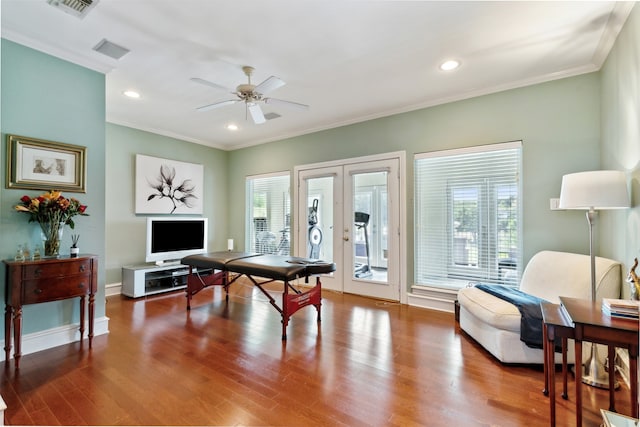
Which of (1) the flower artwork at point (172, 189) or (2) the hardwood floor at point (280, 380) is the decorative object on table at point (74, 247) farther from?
(1) the flower artwork at point (172, 189)

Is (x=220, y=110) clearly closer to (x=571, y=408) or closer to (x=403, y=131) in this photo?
(x=403, y=131)

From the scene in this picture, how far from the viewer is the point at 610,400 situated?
179 centimetres

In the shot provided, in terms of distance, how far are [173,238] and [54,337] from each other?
2.30m

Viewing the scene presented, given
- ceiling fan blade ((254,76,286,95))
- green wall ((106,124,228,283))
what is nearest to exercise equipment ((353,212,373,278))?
ceiling fan blade ((254,76,286,95))

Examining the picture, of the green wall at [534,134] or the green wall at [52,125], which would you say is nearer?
the green wall at [52,125]

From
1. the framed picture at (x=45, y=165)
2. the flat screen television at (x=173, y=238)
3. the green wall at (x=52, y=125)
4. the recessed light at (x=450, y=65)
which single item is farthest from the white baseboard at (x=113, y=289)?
the recessed light at (x=450, y=65)

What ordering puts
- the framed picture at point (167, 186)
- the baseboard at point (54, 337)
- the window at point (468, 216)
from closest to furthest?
the baseboard at point (54, 337) < the window at point (468, 216) < the framed picture at point (167, 186)

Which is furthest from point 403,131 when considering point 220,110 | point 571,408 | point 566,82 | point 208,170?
point 208,170

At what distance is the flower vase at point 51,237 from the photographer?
2.58 metres

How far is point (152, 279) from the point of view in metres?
4.50

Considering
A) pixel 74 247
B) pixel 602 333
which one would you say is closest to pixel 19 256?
pixel 74 247

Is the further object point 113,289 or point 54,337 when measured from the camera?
point 113,289

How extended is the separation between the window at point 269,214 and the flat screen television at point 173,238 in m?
0.97

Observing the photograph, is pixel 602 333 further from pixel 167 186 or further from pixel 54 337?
pixel 167 186
